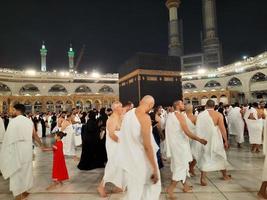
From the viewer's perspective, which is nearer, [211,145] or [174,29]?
[211,145]

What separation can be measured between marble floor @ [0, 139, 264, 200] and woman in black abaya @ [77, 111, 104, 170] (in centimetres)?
16

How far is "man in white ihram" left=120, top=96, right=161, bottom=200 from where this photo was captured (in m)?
2.51

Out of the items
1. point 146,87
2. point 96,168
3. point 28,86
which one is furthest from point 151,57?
point 28,86

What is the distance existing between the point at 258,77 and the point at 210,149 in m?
39.1

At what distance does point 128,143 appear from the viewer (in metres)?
2.63

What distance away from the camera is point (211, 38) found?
69312mm

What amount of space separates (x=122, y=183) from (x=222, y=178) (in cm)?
196

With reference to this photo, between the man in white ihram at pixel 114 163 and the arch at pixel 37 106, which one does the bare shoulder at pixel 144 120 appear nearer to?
the man in white ihram at pixel 114 163

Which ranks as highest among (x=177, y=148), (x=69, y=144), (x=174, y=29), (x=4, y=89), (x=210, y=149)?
(x=174, y=29)

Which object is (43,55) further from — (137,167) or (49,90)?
(137,167)

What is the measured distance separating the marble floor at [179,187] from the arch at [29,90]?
134 ft

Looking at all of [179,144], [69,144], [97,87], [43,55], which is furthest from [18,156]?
[43,55]

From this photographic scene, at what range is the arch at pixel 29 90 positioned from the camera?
42556mm

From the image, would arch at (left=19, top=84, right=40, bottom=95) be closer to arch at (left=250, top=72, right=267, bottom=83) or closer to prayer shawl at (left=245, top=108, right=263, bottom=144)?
arch at (left=250, top=72, right=267, bottom=83)
